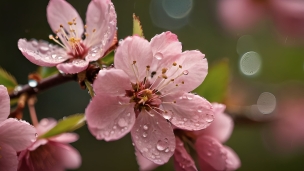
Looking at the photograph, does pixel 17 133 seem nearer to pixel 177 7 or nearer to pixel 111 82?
pixel 111 82

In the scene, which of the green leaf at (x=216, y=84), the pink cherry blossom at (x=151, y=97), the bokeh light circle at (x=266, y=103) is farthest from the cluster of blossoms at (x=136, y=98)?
the bokeh light circle at (x=266, y=103)

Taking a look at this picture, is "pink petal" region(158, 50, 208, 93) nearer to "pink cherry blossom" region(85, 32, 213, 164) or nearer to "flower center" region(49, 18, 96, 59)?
"pink cherry blossom" region(85, 32, 213, 164)

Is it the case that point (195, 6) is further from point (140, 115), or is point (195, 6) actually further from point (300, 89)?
point (140, 115)

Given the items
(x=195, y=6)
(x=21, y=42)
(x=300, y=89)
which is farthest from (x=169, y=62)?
(x=300, y=89)

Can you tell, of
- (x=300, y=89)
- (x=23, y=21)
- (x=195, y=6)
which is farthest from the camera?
(x=300, y=89)

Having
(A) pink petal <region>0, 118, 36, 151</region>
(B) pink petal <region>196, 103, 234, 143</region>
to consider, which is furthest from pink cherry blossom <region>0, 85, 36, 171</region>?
(B) pink petal <region>196, 103, 234, 143</region>

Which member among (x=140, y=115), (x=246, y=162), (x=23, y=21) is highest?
(x=140, y=115)

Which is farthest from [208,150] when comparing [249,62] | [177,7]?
[249,62]
